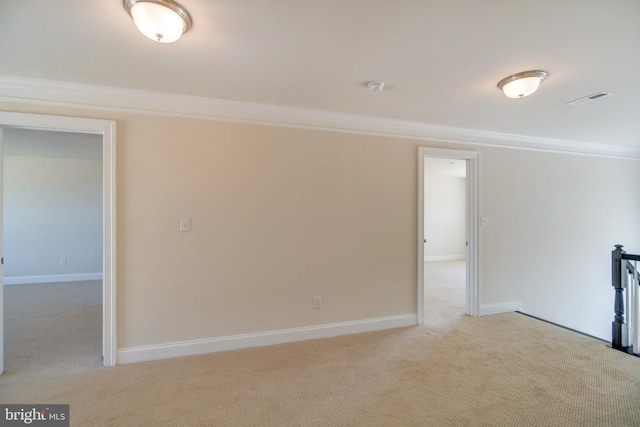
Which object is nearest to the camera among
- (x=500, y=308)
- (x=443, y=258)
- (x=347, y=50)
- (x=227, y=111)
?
(x=347, y=50)

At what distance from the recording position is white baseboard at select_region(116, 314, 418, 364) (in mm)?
2621

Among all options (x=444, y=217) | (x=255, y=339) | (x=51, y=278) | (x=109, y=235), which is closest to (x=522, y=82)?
(x=255, y=339)

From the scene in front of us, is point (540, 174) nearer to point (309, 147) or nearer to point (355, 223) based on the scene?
point (355, 223)

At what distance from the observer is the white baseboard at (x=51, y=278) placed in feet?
18.1

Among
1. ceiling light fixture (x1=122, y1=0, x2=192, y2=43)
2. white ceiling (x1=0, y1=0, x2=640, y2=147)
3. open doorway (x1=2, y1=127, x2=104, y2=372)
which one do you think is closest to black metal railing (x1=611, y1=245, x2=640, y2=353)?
white ceiling (x1=0, y1=0, x2=640, y2=147)

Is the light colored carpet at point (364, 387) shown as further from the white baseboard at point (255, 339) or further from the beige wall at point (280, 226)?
the beige wall at point (280, 226)

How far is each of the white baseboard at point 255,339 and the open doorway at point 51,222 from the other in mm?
2051

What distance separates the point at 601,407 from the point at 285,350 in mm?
2442

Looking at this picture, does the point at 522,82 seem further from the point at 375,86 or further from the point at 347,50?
the point at 347,50

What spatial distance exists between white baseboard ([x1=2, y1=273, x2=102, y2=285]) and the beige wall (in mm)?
4628

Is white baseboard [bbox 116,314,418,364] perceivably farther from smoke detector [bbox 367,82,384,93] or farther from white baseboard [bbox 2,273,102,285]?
white baseboard [bbox 2,273,102,285]

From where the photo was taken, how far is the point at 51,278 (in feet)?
18.9

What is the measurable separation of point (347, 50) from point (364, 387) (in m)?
2.45

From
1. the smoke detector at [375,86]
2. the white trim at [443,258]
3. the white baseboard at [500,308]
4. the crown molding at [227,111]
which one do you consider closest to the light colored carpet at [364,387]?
the white baseboard at [500,308]
